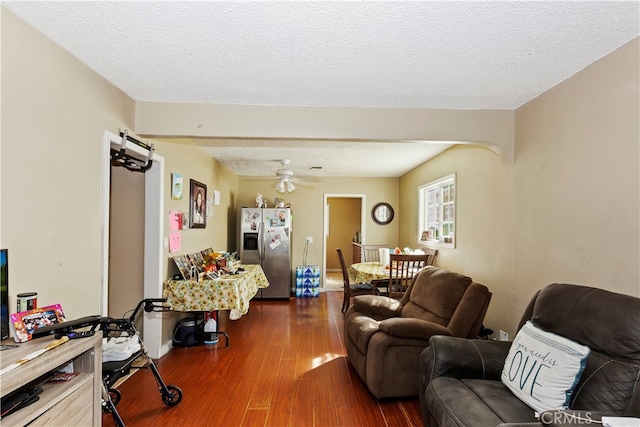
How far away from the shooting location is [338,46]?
6.48ft

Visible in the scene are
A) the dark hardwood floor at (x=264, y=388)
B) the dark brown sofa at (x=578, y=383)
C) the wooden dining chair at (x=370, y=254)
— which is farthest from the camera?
the wooden dining chair at (x=370, y=254)

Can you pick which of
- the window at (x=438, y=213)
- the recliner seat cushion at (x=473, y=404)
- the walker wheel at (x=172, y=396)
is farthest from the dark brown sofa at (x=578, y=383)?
the window at (x=438, y=213)

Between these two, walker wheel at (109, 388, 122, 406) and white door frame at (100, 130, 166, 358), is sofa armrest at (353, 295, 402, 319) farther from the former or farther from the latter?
walker wheel at (109, 388, 122, 406)

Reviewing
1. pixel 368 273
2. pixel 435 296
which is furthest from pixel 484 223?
pixel 368 273

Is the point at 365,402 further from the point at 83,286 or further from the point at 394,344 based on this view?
the point at 83,286

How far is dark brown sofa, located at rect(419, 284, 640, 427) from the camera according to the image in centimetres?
154

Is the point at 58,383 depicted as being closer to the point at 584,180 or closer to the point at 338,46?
the point at 338,46

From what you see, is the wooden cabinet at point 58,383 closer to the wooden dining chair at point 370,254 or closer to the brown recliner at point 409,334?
the brown recliner at point 409,334

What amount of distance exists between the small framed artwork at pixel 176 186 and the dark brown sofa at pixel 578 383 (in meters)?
2.92

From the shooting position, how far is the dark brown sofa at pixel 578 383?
1.54 m

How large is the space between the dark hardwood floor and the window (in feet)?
6.41

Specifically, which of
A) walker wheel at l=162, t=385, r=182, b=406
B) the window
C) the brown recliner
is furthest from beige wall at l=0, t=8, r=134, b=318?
the window

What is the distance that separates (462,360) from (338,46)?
1930mm

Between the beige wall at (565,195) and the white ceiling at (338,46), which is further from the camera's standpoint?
the beige wall at (565,195)
